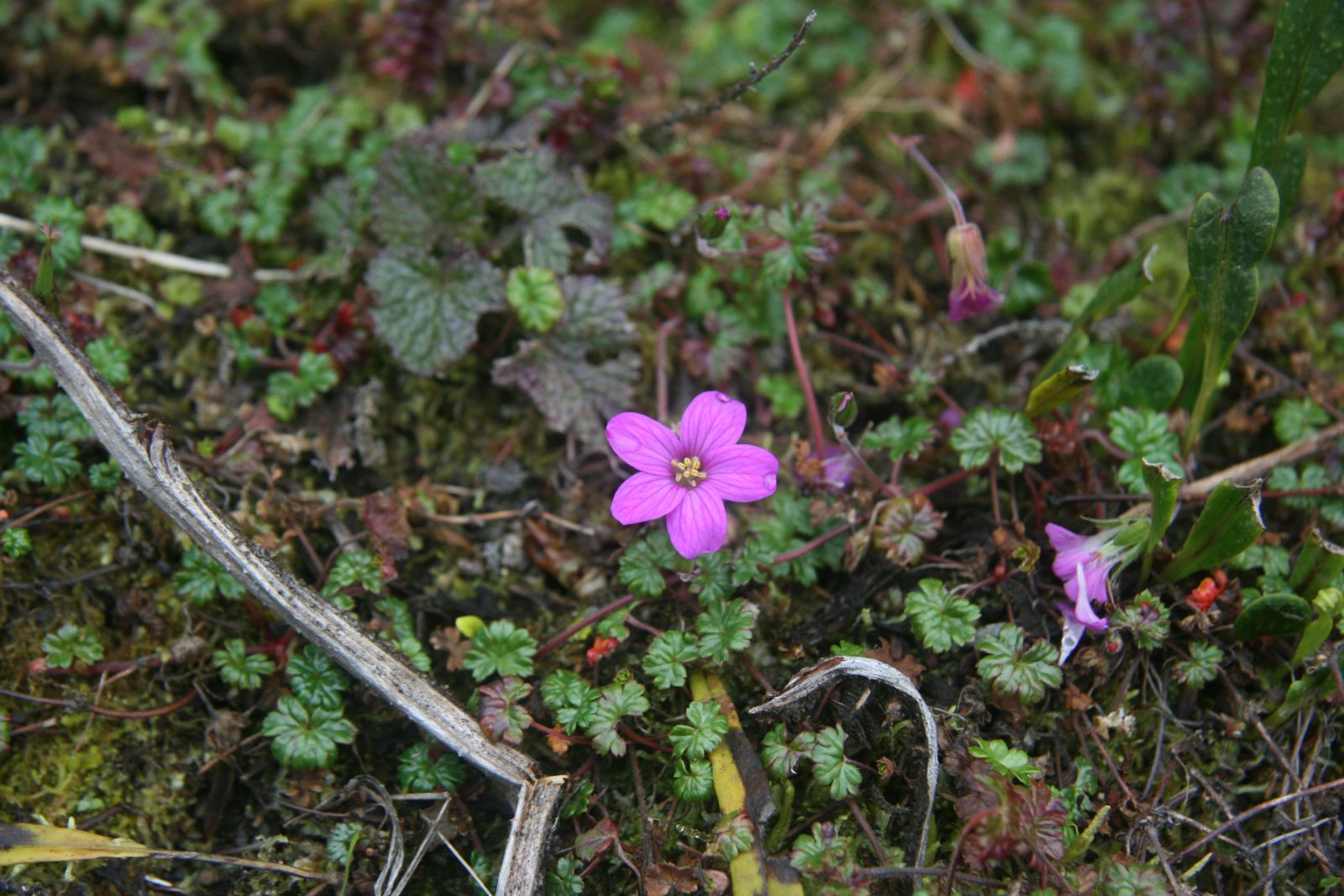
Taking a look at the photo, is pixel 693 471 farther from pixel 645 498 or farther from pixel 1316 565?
pixel 1316 565

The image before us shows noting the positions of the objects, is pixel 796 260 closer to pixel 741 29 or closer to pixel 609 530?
pixel 609 530

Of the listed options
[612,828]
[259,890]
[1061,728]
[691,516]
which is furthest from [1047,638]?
[259,890]

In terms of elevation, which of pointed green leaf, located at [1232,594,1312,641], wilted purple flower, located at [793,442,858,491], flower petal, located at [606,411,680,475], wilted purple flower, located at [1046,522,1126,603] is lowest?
pointed green leaf, located at [1232,594,1312,641]

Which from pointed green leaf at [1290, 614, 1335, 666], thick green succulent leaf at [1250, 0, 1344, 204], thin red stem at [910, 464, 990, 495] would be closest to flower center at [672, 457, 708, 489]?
thin red stem at [910, 464, 990, 495]

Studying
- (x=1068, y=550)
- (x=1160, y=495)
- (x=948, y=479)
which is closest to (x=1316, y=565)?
(x=1160, y=495)

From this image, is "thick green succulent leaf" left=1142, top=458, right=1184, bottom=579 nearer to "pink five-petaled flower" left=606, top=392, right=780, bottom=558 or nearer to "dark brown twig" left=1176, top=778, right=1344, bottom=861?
"dark brown twig" left=1176, top=778, right=1344, bottom=861

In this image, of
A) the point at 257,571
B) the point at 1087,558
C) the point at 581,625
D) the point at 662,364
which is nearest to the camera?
the point at 257,571

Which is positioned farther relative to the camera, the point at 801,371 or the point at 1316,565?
the point at 801,371
